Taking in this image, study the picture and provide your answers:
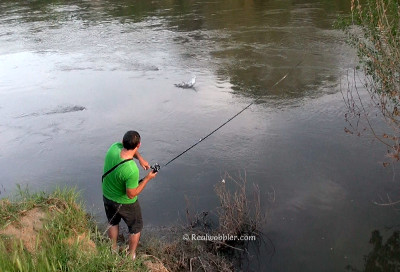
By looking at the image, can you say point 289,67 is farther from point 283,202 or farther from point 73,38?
point 73,38

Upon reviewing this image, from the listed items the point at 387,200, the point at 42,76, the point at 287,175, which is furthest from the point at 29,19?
the point at 387,200

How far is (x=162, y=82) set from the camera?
13547mm

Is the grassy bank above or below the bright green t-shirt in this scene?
below

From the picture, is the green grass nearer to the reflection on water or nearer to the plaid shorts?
the plaid shorts

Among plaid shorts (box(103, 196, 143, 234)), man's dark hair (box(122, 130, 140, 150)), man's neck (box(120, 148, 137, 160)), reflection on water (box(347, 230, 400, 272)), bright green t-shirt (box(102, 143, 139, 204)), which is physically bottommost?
reflection on water (box(347, 230, 400, 272))

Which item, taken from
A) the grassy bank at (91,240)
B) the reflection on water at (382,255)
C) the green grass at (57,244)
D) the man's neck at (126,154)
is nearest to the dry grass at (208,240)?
the grassy bank at (91,240)

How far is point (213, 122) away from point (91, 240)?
598 cm

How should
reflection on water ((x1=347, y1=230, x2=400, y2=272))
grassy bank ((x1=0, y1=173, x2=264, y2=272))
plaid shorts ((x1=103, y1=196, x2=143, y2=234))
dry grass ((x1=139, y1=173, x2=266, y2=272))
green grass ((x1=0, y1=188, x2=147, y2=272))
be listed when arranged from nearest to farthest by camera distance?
green grass ((x1=0, y1=188, x2=147, y2=272))
grassy bank ((x1=0, y1=173, x2=264, y2=272))
plaid shorts ((x1=103, y1=196, x2=143, y2=234))
dry grass ((x1=139, y1=173, x2=266, y2=272))
reflection on water ((x1=347, y1=230, x2=400, y2=272))

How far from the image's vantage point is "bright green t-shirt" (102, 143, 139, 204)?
511 centimetres

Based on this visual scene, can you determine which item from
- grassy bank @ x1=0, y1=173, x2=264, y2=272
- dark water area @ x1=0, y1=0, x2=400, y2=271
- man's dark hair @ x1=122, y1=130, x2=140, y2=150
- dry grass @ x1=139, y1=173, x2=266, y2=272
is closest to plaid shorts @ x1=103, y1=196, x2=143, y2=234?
grassy bank @ x1=0, y1=173, x2=264, y2=272

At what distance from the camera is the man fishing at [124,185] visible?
5125mm

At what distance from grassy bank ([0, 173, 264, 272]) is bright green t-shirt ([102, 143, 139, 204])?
1.72ft

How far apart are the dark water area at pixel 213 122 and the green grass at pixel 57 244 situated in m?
1.59

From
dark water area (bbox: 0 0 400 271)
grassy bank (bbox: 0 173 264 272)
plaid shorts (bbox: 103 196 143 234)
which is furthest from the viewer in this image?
dark water area (bbox: 0 0 400 271)
